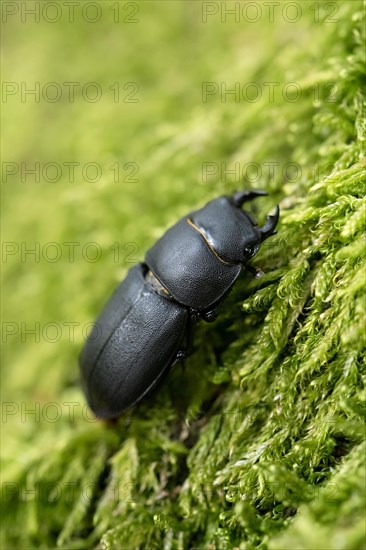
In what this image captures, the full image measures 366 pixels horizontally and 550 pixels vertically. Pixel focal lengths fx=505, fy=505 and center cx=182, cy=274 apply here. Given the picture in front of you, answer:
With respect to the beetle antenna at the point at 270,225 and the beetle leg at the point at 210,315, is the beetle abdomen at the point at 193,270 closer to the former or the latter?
the beetle leg at the point at 210,315

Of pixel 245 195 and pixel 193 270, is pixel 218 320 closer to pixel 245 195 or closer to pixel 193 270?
pixel 193 270

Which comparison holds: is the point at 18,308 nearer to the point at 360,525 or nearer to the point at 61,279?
the point at 61,279

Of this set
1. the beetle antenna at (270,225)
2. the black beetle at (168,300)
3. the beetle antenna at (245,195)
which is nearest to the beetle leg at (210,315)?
the black beetle at (168,300)

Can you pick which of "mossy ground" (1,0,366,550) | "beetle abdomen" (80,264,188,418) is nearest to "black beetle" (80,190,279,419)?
"beetle abdomen" (80,264,188,418)

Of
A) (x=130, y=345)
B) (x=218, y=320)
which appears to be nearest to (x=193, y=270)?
(x=218, y=320)

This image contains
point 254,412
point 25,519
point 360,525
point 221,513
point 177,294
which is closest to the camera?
point 360,525

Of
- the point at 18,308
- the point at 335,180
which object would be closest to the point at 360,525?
the point at 335,180

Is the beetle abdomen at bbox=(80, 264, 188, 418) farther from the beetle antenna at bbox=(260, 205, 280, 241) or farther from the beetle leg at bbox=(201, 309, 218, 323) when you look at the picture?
the beetle antenna at bbox=(260, 205, 280, 241)
